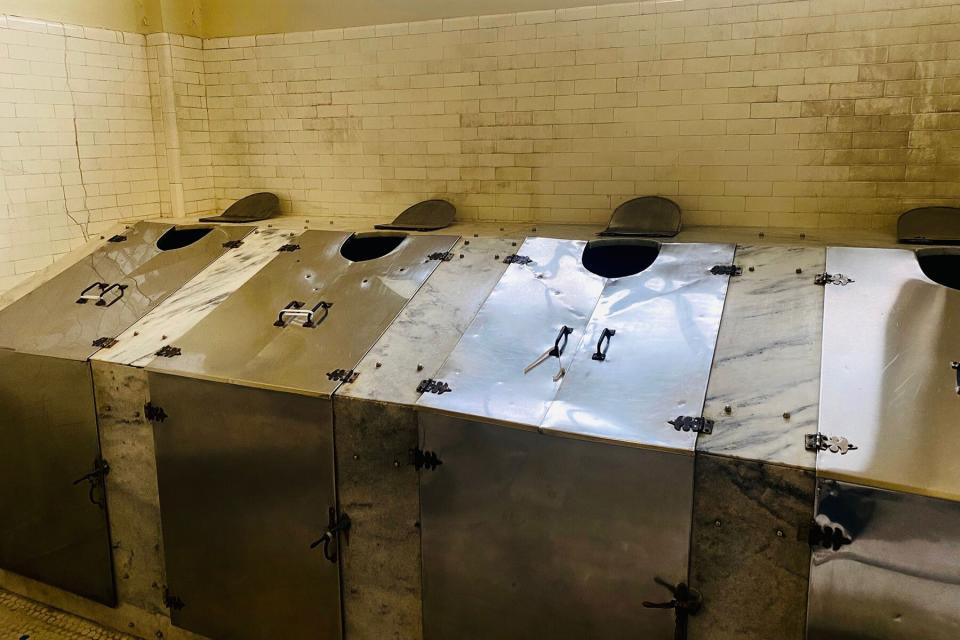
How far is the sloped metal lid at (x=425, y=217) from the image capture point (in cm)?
405

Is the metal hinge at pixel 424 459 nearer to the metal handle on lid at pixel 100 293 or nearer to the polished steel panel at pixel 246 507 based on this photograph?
the polished steel panel at pixel 246 507

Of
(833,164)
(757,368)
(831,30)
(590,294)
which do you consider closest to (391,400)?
(590,294)

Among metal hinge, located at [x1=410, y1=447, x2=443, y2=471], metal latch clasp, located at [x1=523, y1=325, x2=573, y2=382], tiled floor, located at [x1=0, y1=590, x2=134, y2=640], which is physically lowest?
tiled floor, located at [x1=0, y1=590, x2=134, y2=640]

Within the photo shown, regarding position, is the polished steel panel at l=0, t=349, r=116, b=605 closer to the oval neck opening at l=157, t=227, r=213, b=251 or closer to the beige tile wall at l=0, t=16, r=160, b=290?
the beige tile wall at l=0, t=16, r=160, b=290

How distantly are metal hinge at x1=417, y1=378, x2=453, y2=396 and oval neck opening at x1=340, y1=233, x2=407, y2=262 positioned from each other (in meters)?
1.39

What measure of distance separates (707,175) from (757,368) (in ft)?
5.71

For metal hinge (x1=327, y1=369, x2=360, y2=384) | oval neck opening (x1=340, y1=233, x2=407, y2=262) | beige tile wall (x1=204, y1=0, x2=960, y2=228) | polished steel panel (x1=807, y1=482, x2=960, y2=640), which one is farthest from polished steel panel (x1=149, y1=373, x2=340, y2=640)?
beige tile wall (x1=204, y1=0, x2=960, y2=228)

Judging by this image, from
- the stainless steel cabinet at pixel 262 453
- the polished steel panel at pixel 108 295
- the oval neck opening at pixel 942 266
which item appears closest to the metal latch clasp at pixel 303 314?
the stainless steel cabinet at pixel 262 453

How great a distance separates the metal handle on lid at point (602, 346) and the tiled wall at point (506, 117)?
5.01ft

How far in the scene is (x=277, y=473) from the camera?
292cm

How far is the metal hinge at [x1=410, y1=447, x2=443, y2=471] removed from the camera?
262 cm

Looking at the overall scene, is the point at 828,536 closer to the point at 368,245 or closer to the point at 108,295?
the point at 368,245

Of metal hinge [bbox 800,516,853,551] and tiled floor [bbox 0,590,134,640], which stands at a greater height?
metal hinge [bbox 800,516,853,551]

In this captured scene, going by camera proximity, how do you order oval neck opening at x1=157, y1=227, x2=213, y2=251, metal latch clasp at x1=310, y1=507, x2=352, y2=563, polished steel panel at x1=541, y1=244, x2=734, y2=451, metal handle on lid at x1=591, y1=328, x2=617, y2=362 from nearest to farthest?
polished steel panel at x1=541, y1=244, x2=734, y2=451, metal handle on lid at x1=591, y1=328, x2=617, y2=362, metal latch clasp at x1=310, y1=507, x2=352, y2=563, oval neck opening at x1=157, y1=227, x2=213, y2=251
